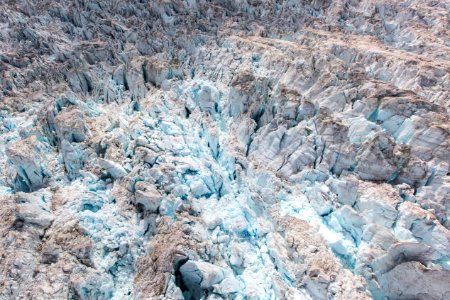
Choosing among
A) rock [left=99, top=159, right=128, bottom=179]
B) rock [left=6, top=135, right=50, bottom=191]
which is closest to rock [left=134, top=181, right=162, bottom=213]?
rock [left=99, top=159, right=128, bottom=179]

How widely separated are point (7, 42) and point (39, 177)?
1837 cm

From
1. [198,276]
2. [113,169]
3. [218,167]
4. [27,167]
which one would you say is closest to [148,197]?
[113,169]

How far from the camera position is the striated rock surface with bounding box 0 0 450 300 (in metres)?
14.0

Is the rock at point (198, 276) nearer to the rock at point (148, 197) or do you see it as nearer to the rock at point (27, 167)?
the rock at point (148, 197)

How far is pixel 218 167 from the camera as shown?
1981 centimetres

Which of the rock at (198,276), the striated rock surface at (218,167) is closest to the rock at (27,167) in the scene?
the striated rock surface at (218,167)

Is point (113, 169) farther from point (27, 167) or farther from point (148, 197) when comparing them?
point (27, 167)

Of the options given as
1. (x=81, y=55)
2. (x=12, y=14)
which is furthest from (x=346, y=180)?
(x=12, y=14)

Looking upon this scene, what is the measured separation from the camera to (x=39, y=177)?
17.8 metres

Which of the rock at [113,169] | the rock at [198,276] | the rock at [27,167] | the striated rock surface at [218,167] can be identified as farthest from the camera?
the rock at [113,169]

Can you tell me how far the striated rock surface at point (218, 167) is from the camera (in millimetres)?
13977

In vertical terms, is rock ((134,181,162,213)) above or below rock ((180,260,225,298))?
above

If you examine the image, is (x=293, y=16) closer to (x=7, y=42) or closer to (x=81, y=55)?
(x=81, y=55)

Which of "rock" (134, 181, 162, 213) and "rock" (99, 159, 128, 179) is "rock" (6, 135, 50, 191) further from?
"rock" (134, 181, 162, 213)
